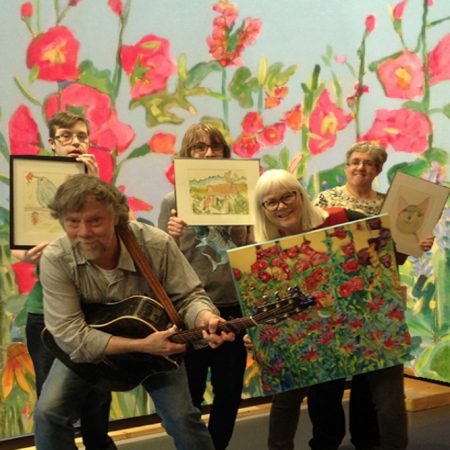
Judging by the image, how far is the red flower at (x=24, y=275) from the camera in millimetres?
3766

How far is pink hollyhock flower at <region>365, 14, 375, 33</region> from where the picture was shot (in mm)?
4887

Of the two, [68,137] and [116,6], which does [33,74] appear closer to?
[116,6]

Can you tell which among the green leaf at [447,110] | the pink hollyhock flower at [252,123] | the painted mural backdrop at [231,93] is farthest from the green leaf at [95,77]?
the green leaf at [447,110]

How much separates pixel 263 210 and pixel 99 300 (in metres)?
A: 0.72

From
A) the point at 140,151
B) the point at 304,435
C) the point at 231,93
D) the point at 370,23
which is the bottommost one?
the point at 304,435

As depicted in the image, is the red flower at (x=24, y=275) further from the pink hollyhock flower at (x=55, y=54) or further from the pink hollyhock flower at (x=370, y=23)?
the pink hollyhock flower at (x=370, y=23)

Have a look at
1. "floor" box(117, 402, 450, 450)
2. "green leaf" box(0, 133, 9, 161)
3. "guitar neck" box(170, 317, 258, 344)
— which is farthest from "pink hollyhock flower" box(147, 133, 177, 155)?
"guitar neck" box(170, 317, 258, 344)

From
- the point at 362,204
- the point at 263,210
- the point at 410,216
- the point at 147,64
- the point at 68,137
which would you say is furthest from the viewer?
the point at 147,64

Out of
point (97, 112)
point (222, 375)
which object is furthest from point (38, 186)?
point (97, 112)

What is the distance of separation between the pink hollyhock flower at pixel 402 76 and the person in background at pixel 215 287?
82.2 inches

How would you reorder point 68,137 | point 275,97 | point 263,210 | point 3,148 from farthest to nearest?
point 275,97, point 3,148, point 68,137, point 263,210

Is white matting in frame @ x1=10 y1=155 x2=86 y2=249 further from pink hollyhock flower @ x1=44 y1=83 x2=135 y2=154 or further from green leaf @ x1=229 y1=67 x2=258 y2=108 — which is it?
green leaf @ x1=229 y1=67 x2=258 y2=108

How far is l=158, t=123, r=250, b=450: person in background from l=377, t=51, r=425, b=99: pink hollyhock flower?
2088 millimetres

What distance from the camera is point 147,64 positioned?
4.13m
